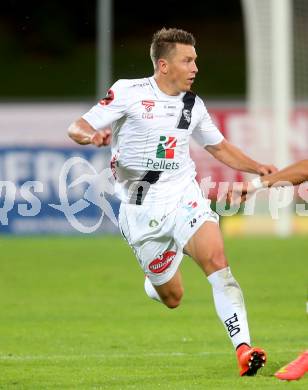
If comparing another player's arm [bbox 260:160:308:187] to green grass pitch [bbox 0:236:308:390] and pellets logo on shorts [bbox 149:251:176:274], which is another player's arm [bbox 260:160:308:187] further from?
green grass pitch [bbox 0:236:308:390]

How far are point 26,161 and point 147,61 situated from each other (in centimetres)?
2638

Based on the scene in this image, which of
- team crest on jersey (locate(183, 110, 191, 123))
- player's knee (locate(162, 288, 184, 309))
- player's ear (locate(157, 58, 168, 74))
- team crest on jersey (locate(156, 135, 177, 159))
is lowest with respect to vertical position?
player's knee (locate(162, 288, 184, 309))

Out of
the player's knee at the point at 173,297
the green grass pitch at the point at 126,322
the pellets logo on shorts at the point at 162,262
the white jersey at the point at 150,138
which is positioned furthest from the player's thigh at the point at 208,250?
the player's knee at the point at 173,297

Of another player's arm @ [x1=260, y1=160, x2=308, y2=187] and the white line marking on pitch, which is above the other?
another player's arm @ [x1=260, y1=160, x2=308, y2=187]

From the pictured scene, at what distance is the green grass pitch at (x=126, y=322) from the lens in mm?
9125

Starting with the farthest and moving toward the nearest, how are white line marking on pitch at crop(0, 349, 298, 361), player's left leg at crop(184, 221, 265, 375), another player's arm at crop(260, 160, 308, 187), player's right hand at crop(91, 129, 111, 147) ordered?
white line marking on pitch at crop(0, 349, 298, 361), another player's arm at crop(260, 160, 308, 187), player's left leg at crop(184, 221, 265, 375), player's right hand at crop(91, 129, 111, 147)

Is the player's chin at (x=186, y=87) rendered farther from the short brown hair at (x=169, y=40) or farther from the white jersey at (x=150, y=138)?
the short brown hair at (x=169, y=40)

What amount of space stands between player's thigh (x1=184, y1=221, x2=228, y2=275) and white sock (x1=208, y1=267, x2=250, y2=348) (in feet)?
0.20

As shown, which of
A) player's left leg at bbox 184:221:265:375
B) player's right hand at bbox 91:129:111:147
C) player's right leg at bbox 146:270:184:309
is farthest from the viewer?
player's right leg at bbox 146:270:184:309

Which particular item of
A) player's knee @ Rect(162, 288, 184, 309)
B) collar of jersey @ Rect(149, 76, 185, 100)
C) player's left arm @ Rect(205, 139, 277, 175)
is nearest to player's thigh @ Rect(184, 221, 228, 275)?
player's left arm @ Rect(205, 139, 277, 175)

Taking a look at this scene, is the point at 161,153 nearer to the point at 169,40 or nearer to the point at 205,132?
the point at 205,132

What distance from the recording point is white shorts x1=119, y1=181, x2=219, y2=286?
945 cm

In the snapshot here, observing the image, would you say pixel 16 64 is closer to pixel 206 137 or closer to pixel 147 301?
Answer: pixel 147 301

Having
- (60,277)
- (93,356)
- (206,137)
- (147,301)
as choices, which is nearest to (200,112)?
(206,137)
